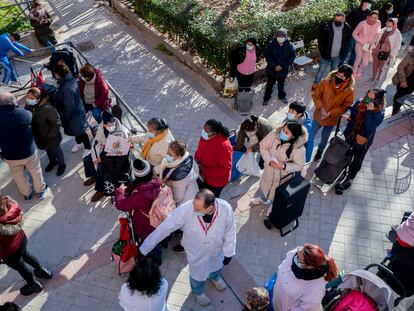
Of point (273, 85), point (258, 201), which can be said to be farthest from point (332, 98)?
point (273, 85)

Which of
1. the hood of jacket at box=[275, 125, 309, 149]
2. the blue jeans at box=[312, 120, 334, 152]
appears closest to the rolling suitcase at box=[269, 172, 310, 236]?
the hood of jacket at box=[275, 125, 309, 149]

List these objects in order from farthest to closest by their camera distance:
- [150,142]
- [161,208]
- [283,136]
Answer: [150,142] → [283,136] → [161,208]

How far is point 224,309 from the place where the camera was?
5.18m

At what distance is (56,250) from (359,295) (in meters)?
4.09

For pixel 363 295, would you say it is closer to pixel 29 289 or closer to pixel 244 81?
pixel 29 289

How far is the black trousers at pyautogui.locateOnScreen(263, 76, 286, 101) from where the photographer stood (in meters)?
8.58

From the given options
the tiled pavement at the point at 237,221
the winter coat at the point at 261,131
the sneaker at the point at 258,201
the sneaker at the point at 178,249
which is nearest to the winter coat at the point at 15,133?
the tiled pavement at the point at 237,221

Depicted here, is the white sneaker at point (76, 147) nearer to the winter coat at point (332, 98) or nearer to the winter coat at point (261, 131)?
the winter coat at point (261, 131)

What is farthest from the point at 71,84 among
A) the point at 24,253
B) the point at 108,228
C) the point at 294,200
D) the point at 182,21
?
the point at 182,21

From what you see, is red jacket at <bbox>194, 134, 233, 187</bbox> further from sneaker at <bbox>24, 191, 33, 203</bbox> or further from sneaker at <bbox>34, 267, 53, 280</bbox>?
sneaker at <bbox>24, 191, 33, 203</bbox>

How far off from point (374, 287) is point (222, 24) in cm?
754

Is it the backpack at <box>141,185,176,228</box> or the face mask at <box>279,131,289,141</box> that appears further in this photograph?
the face mask at <box>279,131,289,141</box>

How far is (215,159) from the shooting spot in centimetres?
542

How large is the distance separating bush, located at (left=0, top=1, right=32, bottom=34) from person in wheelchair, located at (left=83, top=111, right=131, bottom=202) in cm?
739
